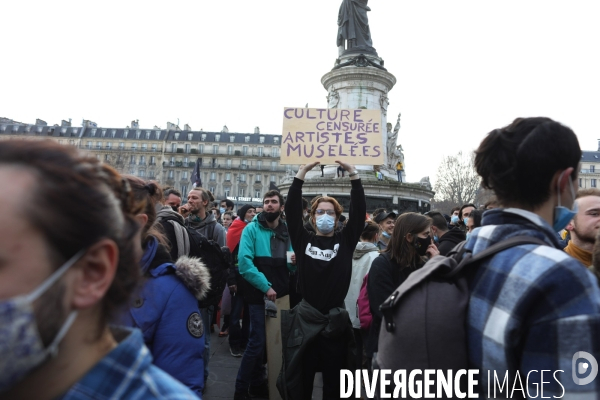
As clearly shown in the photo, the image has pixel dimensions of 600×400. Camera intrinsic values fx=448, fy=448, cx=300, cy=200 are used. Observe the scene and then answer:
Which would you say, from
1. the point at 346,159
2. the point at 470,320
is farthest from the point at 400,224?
the point at 346,159

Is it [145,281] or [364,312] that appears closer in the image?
[145,281]

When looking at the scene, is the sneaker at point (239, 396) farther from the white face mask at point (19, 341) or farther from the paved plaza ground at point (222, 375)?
the white face mask at point (19, 341)

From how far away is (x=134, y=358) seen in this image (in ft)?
3.36

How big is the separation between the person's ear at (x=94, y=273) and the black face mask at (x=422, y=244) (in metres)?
2.72

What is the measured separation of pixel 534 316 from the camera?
1.27m

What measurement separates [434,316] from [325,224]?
2435mm

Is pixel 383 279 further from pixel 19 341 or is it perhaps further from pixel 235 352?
pixel 235 352

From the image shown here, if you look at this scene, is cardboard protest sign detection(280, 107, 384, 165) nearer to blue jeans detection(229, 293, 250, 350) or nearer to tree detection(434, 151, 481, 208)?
blue jeans detection(229, 293, 250, 350)

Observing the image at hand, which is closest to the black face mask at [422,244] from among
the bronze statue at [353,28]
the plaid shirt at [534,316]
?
the plaid shirt at [534,316]

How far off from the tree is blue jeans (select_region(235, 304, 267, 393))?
44.3m

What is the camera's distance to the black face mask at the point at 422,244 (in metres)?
3.40

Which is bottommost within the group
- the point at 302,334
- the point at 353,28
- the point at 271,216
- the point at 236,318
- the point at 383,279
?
the point at 236,318

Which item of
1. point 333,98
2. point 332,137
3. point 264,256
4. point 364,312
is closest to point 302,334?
point 364,312

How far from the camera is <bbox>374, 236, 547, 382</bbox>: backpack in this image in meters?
1.42
